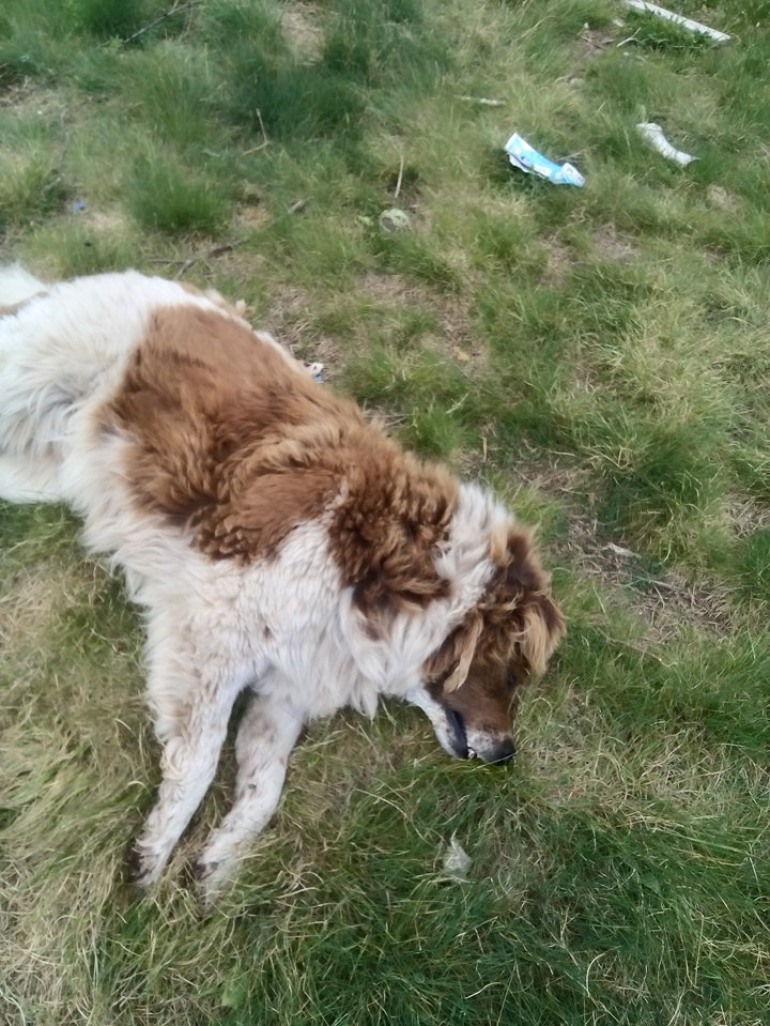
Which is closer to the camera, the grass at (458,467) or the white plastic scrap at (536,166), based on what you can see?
the grass at (458,467)

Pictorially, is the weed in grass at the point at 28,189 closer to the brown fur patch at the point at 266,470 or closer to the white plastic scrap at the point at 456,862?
the brown fur patch at the point at 266,470

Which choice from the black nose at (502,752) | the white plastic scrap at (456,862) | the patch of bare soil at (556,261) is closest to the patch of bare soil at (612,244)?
the patch of bare soil at (556,261)

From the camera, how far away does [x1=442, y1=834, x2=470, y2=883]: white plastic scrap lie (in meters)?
2.90

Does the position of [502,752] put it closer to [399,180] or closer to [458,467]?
[458,467]

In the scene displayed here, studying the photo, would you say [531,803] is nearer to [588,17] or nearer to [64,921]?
[64,921]

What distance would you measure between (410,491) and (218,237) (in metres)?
2.40

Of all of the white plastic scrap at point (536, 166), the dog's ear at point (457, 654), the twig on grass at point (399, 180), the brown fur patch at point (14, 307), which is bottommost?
the dog's ear at point (457, 654)

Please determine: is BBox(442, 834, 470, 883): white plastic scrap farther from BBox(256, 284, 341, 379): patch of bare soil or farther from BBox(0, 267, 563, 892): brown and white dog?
BBox(256, 284, 341, 379): patch of bare soil

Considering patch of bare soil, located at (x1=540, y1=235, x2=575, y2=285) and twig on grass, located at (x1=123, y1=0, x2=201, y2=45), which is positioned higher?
twig on grass, located at (x1=123, y1=0, x2=201, y2=45)

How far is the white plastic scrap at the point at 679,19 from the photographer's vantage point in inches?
252

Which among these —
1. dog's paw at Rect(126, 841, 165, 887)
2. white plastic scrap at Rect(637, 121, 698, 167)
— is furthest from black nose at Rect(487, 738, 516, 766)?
white plastic scrap at Rect(637, 121, 698, 167)

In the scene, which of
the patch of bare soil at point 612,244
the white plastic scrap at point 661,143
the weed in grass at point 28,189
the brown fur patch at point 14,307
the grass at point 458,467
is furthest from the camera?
the white plastic scrap at point 661,143

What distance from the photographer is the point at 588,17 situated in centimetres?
646

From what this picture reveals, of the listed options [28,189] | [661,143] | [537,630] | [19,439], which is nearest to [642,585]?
[537,630]
